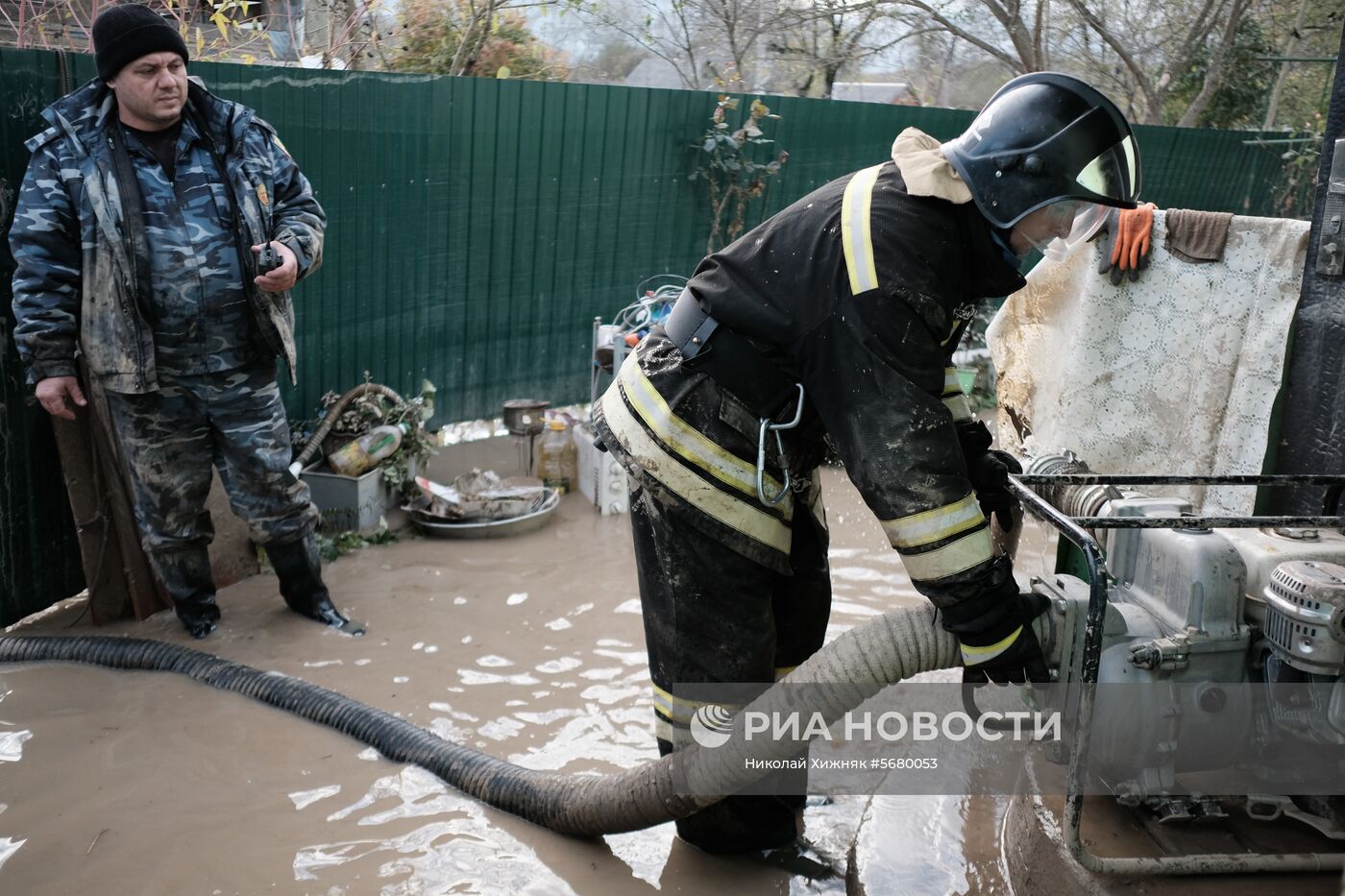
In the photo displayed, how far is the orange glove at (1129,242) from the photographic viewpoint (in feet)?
16.1

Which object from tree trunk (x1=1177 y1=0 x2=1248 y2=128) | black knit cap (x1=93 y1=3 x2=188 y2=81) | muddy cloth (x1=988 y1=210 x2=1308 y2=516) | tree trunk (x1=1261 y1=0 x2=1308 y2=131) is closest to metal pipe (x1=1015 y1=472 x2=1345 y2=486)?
muddy cloth (x1=988 y1=210 x2=1308 y2=516)

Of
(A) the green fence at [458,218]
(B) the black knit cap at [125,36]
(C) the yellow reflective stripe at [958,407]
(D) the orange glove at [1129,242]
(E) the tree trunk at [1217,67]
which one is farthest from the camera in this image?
(E) the tree trunk at [1217,67]

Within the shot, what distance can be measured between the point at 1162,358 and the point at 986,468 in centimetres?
246

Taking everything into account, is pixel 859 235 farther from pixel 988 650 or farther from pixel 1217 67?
pixel 1217 67

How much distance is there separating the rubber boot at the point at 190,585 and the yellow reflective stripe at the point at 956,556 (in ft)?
10.9

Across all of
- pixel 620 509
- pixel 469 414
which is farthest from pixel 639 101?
pixel 620 509

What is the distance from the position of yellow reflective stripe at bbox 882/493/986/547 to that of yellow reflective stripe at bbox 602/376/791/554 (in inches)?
18.7

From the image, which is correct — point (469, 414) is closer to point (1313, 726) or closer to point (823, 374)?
point (823, 374)

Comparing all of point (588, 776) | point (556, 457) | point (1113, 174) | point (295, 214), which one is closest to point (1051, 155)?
point (1113, 174)

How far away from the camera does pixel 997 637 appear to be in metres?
2.39

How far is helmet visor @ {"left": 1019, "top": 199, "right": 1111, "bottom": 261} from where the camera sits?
97.8 inches

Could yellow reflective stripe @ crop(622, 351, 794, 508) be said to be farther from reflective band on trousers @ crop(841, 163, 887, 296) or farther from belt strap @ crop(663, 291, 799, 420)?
reflective band on trousers @ crop(841, 163, 887, 296)

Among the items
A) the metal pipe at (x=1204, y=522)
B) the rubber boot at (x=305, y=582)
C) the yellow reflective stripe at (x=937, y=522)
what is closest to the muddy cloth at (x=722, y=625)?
the yellow reflective stripe at (x=937, y=522)

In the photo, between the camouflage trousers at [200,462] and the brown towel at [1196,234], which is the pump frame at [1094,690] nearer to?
the brown towel at [1196,234]
